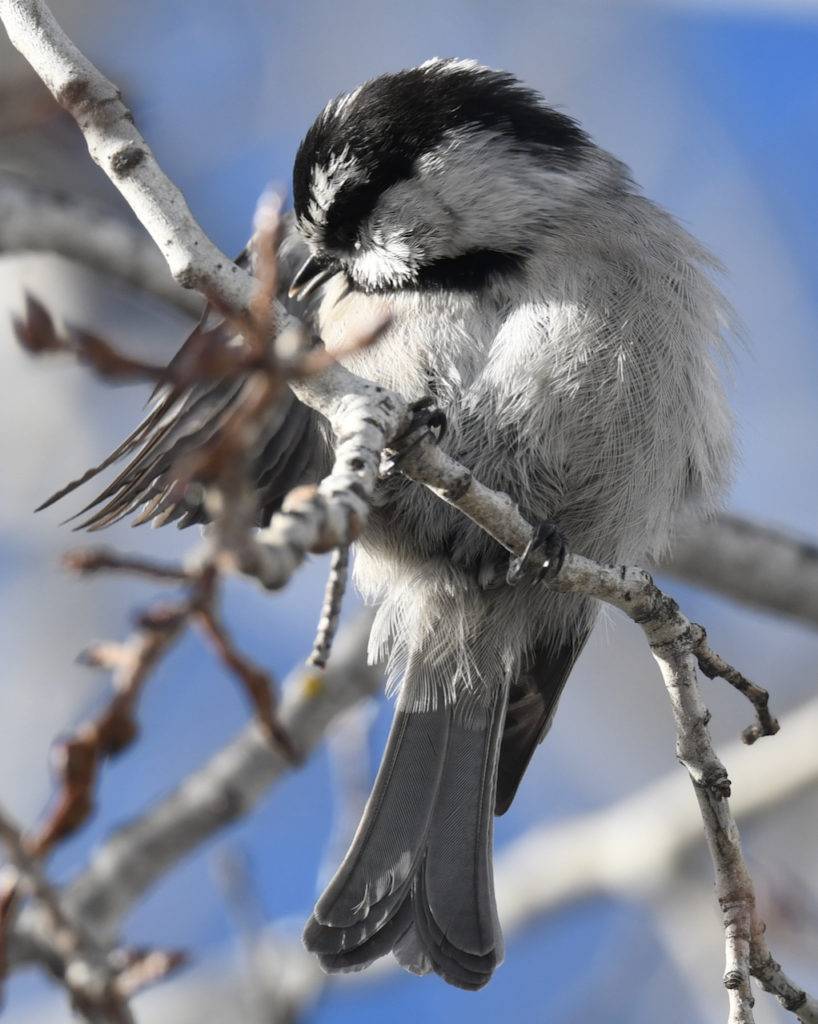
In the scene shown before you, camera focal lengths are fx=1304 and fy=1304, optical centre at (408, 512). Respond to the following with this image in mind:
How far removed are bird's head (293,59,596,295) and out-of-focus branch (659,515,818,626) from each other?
1.51 meters

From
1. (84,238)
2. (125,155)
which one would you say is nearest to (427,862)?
(125,155)

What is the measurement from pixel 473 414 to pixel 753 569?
1789 mm

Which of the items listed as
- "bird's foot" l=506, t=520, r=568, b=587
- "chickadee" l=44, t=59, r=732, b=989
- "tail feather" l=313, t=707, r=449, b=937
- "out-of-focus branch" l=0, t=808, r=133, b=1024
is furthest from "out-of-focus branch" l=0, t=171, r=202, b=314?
"out-of-focus branch" l=0, t=808, r=133, b=1024

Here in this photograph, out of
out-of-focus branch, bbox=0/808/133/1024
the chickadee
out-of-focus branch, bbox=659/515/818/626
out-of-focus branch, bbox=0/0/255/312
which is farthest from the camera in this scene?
out-of-focus branch, bbox=659/515/818/626

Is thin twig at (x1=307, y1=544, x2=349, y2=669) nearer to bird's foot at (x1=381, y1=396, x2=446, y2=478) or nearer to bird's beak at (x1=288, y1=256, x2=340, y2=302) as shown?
bird's foot at (x1=381, y1=396, x2=446, y2=478)

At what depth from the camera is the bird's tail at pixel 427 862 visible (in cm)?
240

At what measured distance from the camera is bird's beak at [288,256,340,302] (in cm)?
272

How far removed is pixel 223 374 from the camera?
104cm

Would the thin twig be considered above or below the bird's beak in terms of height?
below

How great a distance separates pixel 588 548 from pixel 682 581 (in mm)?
1516

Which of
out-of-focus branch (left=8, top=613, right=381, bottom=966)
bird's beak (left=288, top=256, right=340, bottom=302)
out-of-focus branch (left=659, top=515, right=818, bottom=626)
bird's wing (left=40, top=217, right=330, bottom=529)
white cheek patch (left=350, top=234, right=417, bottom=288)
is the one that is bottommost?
out-of-focus branch (left=659, top=515, right=818, bottom=626)

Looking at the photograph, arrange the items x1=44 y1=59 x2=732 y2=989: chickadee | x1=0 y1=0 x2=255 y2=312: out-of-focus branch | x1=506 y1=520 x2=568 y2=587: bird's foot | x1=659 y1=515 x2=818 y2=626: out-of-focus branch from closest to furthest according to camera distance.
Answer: x1=0 y1=0 x2=255 y2=312: out-of-focus branch < x1=506 y1=520 x2=568 y2=587: bird's foot < x1=44 y1=59 x2=732 y2=989: chickadee < x1=659 y1=515 x2=818 y2=626: out-of-focus branch

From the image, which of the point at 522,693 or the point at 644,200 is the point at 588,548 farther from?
the point at 644,200

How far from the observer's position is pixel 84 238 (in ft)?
12.0
